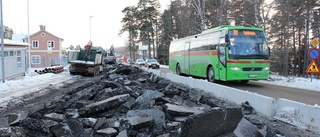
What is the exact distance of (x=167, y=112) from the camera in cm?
651

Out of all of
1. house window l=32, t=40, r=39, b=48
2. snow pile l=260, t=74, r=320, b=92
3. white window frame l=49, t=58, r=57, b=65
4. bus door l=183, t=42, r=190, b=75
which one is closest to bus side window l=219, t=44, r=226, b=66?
snow pile l=260, t=74, r=320, b=92

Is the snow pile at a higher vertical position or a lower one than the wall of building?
lower

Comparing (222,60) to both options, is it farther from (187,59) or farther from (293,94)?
(187,59)

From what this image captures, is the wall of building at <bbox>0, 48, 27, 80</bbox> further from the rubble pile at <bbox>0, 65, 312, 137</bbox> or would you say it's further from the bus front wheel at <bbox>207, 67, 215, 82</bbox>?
the rubble pile at <bbox>0, 65, 312, 137</bbox>

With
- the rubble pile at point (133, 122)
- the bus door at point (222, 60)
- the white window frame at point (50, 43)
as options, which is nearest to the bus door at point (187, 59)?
the bus door at point (222, 60)

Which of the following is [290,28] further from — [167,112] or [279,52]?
[167,112]

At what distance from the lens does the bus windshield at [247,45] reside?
1373cm

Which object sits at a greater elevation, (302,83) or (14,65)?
(14,65)

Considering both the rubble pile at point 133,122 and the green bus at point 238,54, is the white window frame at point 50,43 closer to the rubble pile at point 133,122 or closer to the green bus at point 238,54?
the green bus at point 238,54

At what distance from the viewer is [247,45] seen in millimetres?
13969

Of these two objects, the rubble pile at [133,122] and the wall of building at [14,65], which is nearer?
the rubble pile at [133,122]

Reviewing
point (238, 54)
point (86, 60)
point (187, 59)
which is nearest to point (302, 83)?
point (238, 54)

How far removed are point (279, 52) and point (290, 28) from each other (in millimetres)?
3867

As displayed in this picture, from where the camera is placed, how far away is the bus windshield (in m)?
13.7
